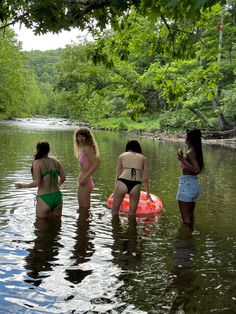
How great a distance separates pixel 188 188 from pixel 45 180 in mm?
2591

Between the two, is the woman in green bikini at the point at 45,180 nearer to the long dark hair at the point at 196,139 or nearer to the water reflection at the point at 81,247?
the water reflection at the point at 81,247

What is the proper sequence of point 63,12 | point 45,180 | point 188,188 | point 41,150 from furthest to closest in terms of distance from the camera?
point 188,188, point 45,180, point 41,150, point 63,12

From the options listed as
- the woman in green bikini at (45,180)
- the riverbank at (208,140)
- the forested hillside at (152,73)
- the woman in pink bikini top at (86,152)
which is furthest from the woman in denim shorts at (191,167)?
the riverbank at (208,140)

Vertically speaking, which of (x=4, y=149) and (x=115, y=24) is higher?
(x=115, y=24)

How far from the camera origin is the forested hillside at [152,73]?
6438mm

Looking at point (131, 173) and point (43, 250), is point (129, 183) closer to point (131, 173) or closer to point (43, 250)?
point (131, 173)

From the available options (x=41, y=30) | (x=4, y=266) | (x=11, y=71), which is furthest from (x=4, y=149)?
(x=11, y=71)

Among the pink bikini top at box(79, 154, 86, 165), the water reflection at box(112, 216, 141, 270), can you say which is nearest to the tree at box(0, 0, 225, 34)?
the water reflection at box(112, 216, 141, 270)

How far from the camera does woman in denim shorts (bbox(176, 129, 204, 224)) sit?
300 inches

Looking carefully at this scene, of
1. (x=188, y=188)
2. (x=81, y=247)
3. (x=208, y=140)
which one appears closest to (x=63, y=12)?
(x=81, y=247)

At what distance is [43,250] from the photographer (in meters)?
6.45

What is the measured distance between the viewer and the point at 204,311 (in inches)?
178

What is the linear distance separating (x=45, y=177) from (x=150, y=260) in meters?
2.52

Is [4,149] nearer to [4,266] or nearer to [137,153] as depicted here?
[137,153]
